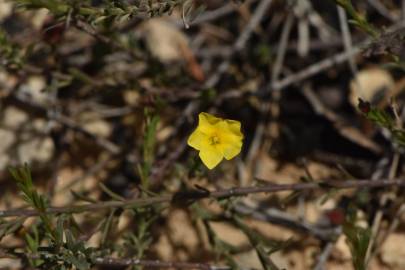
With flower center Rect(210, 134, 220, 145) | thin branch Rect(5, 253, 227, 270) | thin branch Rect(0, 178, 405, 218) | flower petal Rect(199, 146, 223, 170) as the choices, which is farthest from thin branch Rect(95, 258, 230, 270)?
flower center Rect(210, 134, 220, 145)

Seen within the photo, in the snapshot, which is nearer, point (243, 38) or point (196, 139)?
point (196, 139)

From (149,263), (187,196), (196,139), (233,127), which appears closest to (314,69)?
(233,127)

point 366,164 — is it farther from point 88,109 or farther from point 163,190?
point 88,109

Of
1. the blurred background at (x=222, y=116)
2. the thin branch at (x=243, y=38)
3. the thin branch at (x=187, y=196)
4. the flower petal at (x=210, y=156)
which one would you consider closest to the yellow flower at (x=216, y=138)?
the flower petal at (x=210, y=156)

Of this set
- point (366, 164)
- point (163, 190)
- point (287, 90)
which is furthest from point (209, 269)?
point (287, 90)

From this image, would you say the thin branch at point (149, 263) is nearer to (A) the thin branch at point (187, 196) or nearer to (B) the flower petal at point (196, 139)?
(A) the thin branch at point (187, 196)

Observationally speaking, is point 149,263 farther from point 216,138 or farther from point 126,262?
point 216,138
